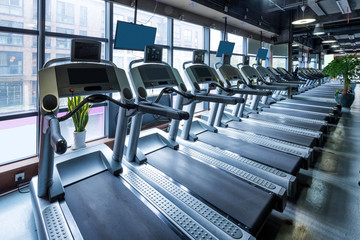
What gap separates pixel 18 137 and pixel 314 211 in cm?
362

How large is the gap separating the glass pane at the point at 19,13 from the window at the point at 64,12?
1.20 ft

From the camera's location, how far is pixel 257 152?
10.4ft

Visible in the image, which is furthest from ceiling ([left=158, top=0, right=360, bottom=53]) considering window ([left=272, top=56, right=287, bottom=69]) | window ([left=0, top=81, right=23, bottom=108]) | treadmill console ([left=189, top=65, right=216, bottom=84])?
window ([left=0, top=81, right=23, bottom=108])

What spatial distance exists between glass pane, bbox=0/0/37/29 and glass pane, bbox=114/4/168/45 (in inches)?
50.6

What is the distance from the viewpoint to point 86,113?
10.5ft

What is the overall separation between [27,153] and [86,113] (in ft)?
2.89

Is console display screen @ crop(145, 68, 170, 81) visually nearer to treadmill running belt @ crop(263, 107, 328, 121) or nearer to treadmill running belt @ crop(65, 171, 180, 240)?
treadmill running belt @ crop(65, 171, 180, 240)

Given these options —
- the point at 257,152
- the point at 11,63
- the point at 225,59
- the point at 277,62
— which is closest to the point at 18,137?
the point at 11,63

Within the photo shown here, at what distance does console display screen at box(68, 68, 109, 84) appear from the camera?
1.91 meters

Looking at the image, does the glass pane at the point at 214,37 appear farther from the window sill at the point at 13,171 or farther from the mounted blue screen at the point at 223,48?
the window sill at the point at 13,171

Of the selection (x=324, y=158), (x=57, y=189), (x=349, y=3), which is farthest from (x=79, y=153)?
(x=349, y=3)

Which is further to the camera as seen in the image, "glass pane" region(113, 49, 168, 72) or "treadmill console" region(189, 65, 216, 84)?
"glass pane" region(113, 49, 168, 72)

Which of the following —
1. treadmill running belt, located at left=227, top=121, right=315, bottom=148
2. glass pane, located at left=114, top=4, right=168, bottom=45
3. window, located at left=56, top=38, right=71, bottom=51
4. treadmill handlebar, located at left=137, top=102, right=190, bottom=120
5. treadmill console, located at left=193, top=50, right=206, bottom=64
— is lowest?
treadmill running belt, located at left=227, top=121, right=315, bottom=148

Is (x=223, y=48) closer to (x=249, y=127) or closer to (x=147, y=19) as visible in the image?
(x=147, y=19)
